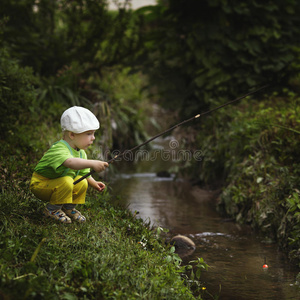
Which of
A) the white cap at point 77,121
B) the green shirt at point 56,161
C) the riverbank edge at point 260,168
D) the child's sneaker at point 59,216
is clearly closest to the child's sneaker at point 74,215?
the child's sneaker at point 59,216

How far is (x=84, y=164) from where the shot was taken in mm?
3564

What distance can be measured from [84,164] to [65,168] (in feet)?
0.79

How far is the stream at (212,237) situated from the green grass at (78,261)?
0.60 m

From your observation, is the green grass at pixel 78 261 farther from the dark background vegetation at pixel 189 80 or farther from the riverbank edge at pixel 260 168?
the riverbank edge at pixel 260 168

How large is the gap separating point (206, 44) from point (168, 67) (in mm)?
914

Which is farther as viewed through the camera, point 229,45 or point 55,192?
point 229,45

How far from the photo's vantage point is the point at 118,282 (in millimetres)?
2982

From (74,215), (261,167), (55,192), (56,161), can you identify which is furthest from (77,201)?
(261,167)

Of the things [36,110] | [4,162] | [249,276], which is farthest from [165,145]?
[249,276]

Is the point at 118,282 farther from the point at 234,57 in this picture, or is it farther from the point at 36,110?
the point at 234,57

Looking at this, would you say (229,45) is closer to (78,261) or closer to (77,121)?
(77,121)

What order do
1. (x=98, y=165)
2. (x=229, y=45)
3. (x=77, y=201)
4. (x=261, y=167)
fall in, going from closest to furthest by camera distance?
(x=98, y=165)
(x=77, y=201)
(x=261, y=167)
(x=229, y=45)

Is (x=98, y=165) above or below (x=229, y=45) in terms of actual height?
below

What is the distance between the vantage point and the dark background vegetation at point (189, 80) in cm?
582
